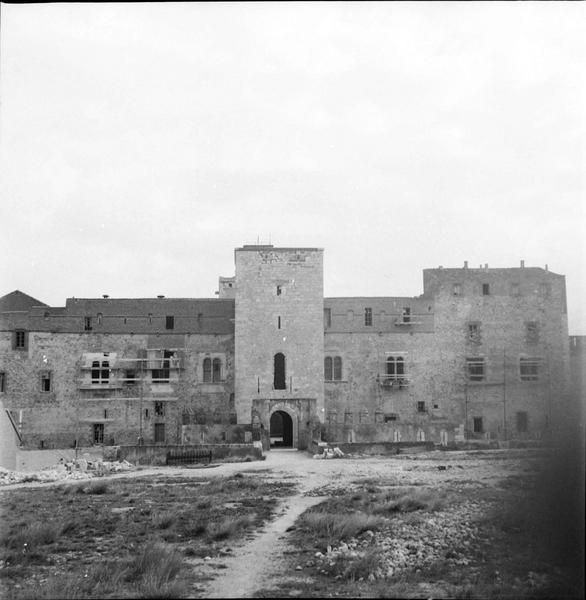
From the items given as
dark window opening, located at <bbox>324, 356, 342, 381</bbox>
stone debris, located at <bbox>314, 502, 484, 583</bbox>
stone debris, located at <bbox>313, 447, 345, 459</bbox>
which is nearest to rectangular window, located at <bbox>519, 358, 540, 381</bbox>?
stone debris, located at <bbox>314, 502, 484, 583</bbox>

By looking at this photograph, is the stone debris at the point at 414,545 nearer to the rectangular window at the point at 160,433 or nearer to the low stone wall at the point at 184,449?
the low stone wall at the point at 184,449

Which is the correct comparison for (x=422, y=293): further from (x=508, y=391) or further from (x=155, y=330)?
(x=155, y=330)

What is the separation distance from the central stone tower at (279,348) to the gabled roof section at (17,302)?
23.8 ft

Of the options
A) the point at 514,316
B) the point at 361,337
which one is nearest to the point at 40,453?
the point at 361,337

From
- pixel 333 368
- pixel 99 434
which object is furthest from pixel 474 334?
pixel 99 434

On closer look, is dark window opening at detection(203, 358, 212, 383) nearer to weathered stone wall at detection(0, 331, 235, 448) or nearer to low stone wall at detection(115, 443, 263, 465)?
weathered stone wall at detection(0, 331, 235, 448)

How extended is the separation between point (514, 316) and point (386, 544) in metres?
4.43

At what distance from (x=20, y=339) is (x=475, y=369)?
46.1ft

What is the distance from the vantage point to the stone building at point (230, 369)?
1698 centimetres

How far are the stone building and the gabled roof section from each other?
0.50 m

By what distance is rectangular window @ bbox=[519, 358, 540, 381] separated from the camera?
26.5ft

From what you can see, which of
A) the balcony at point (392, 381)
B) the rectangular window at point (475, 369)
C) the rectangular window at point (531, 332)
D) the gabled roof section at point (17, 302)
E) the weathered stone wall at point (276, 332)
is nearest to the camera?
the rectangular window at point (531, 332)

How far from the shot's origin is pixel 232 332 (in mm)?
23641

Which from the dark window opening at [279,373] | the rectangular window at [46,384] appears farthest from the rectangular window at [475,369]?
the rectangular window at [46,384]
